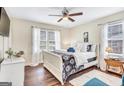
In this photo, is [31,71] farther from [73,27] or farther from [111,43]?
[111,43]

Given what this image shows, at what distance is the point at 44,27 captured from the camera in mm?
2395

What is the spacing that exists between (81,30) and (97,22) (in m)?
0.48

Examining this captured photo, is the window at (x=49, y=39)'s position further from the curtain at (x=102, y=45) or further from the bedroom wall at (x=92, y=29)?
the curtain at (x=102, y=45)

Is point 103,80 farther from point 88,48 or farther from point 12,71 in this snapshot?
point 12,71

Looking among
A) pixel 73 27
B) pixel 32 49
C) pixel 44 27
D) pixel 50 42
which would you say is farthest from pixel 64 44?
pixel 32 49

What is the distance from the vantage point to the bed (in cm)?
185

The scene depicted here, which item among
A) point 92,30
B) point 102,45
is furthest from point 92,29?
point 102,45

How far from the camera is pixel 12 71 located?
4.47 feet

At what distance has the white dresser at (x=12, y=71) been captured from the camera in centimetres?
125

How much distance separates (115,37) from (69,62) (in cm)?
143

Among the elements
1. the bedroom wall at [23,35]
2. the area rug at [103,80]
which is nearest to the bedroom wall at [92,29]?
the bedroom wall at [23,35]

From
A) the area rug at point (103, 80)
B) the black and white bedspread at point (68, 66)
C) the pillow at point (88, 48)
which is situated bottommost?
the area rug at point (103, 80)

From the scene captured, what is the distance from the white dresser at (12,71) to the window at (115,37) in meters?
2.24
